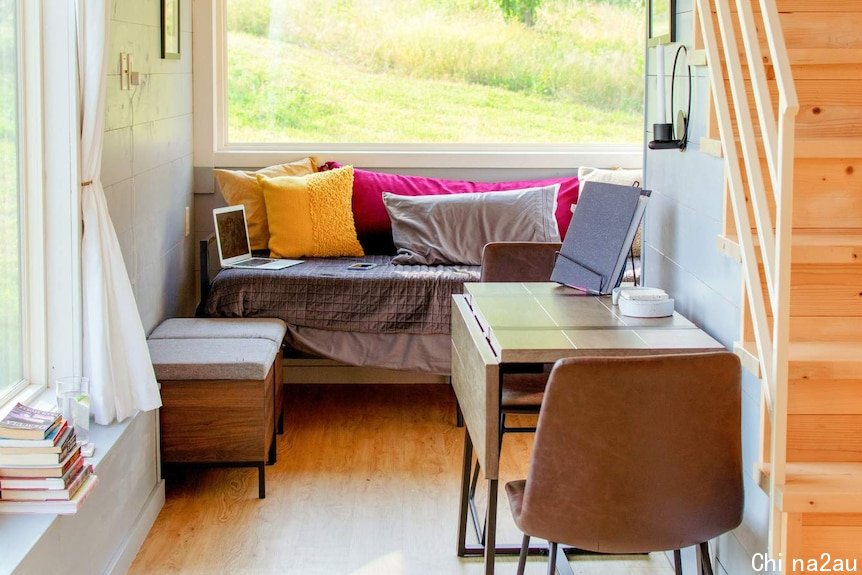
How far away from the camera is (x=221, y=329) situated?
4027 millimetres

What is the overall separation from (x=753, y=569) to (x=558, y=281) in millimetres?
1060

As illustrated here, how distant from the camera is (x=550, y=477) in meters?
2.20

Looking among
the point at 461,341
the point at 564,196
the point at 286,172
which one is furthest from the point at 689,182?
the point at 286,172

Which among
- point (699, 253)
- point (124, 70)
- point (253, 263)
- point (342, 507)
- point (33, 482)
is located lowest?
point (342, 507)

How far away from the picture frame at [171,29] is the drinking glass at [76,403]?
1.76m

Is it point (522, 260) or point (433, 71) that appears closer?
point (522, 260)

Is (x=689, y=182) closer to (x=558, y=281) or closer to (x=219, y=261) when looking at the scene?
(x=558, y=281)

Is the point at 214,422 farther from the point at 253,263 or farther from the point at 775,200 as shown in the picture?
the point at 775,200

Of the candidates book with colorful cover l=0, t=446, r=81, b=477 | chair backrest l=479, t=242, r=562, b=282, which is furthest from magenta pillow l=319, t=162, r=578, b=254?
book with colorful cover l=0, t=446, r=81, b=477

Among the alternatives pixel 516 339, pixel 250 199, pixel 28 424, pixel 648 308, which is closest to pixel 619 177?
pixel 250 199

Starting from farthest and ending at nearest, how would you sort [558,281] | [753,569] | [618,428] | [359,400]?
1. [359,400]
2. [558,281]
3. [753,569]
4. [618,428]

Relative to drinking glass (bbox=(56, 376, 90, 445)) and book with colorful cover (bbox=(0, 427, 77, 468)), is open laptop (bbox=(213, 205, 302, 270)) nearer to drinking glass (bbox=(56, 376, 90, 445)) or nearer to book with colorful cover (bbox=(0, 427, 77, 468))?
drinking glass (bbox=(56, 376, 90, 445))

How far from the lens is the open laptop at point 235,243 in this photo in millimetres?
4539

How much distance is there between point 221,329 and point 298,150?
143cm
